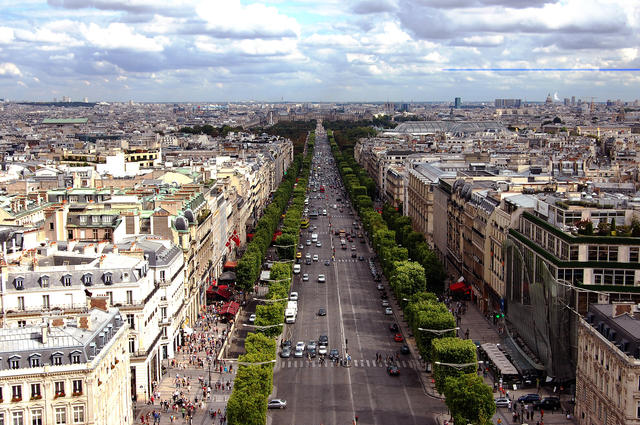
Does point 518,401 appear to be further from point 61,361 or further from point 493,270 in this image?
point 61,361

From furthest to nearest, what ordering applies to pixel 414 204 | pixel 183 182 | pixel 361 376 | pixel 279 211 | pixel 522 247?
pixel 279 211, pixel 414 204, pixel 183 182, pixel 522 247, pixel 361 376

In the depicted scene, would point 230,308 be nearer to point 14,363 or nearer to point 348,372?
point 348,372

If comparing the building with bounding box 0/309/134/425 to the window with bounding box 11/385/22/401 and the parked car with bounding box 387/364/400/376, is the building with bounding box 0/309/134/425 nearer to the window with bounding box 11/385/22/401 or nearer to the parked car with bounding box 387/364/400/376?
the window with bounding box 11/385/22/401

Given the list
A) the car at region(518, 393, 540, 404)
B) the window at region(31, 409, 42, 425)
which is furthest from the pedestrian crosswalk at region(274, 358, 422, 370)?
the window at region(31, 409, 42, 425)

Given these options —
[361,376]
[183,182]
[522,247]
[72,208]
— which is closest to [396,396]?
[361,376]

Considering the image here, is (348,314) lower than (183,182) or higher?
lower

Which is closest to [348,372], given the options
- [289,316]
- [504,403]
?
[504,403]
